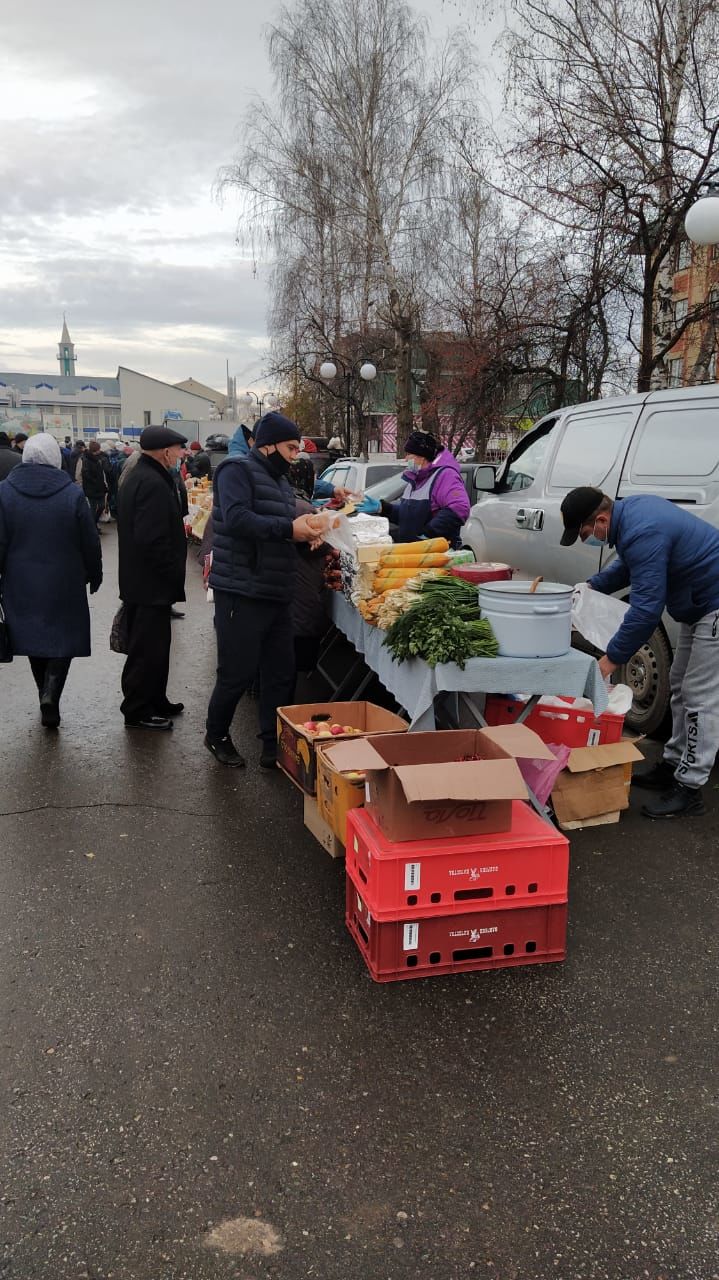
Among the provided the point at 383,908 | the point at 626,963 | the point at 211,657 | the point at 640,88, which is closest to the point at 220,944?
the point at 383,908

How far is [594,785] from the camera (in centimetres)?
444

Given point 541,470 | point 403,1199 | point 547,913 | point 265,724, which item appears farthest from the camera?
point 541,470

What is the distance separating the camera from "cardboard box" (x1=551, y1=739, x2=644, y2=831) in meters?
4.36

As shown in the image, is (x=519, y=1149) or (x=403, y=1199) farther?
(x=519, y=1149)

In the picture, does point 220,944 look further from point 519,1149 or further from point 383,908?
point 519,1149

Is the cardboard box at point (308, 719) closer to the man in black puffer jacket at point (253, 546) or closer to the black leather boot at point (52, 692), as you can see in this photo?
the man in black puffer jacket at point (253, 546)

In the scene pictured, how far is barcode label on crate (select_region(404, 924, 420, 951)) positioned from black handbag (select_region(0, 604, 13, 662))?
12.0ft

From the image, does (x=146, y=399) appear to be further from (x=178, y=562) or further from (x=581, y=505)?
(x=581, y=505)

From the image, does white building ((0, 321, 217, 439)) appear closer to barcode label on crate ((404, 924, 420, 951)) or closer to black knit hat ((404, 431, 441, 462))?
black knit hat ((404, 431, 441, 462))

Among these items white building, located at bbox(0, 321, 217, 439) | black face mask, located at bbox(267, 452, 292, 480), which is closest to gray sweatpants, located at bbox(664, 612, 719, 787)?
black face mask, located at bbox(267, 452, 292, 480)

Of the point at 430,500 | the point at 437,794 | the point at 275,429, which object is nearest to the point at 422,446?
the point at 430,500

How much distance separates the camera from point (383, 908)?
2.93 m

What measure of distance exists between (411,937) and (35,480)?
13.2 ft

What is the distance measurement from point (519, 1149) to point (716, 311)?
11383 mm
